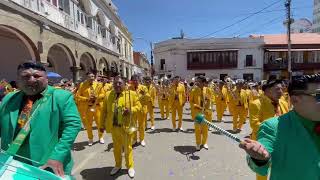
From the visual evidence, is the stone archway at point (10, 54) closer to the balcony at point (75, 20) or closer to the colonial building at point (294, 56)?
the balcony at point (75, 20)

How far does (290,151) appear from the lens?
6.81 feet

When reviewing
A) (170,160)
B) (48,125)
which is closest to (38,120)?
(48,125)

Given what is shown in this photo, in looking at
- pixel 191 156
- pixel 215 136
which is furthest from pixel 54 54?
pixel 191 156

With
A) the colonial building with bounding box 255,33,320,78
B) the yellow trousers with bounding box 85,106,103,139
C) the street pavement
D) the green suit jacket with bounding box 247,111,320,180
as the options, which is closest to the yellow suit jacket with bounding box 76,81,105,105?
the yellow trousers with bounding box 85,106,103,139

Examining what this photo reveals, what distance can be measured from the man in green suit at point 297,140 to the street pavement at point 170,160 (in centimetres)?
393

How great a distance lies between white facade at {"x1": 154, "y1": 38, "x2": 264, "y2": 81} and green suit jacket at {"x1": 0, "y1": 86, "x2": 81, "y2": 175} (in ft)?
142

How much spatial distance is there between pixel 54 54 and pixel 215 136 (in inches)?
602

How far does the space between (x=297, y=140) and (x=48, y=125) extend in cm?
198

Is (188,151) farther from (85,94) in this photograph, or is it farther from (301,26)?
(301,26)

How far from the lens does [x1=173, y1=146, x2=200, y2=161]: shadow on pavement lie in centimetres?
734

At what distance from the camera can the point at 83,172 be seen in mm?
6289

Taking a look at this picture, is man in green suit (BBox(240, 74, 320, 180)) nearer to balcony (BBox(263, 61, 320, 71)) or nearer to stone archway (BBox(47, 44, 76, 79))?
stone archway (BBox(47, 44, 76, 79))

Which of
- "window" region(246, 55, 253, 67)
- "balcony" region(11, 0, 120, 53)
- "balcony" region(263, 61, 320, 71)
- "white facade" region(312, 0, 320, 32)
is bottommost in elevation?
"balcony" region(263, 61, 320, 71)

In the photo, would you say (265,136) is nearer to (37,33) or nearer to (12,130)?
(12,130)
